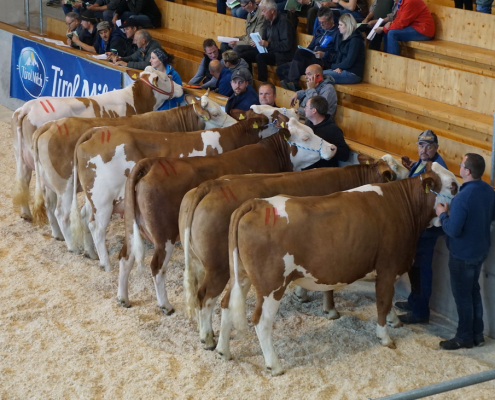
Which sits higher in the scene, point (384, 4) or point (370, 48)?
point (384, 4)

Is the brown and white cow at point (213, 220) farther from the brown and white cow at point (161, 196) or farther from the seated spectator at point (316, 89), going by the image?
the seated spectator at point (316, 89)

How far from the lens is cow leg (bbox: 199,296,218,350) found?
211 inches

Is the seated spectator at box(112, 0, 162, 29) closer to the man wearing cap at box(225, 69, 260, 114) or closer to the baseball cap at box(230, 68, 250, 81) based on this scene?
the baseball cap at box(230, 68, 250, 81)

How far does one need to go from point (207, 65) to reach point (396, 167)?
169 inches

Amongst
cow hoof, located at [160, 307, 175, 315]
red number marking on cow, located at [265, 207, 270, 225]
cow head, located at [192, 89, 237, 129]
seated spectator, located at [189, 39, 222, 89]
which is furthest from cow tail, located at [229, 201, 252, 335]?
seated spectator, located at [189, 39, 222, 89]

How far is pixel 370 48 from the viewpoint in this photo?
8.89 metres

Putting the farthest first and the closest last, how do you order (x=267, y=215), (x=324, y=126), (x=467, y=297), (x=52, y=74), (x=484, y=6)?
(x=52, y=74) < (x=484, y=6) < (x=324, y=126) < (x=467, y=297) < (x=267, y=215)

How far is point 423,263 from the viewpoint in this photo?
564 cm

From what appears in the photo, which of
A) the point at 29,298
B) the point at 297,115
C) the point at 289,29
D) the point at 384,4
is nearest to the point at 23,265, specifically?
the point at 29,298

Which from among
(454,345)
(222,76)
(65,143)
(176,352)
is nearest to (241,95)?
(222,76)

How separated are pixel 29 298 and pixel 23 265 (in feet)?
2.47

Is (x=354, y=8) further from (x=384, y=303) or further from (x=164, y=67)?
(x=384, y=303)

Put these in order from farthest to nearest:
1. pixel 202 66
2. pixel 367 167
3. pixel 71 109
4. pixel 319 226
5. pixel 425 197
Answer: pixel 202 66 → pixel 71 109 → pixel 367 167 → pixel 425 197 → pixel 319 226

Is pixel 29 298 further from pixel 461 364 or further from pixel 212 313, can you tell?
pixel 461 364
